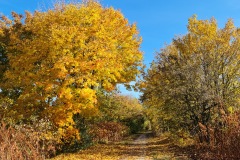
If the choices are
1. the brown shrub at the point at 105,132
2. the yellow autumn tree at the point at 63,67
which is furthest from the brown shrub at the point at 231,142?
the brown shrub at the point at 105,132

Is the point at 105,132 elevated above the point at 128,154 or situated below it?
above

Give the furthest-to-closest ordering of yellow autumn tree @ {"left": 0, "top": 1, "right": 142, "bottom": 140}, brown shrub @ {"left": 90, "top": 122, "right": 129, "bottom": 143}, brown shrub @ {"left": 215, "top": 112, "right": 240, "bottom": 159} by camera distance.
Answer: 1. brown shrub @ {"left": 90, "top": 122, "right": 129, "bottom": 143}
2. yellow autumn tree @ {"left": 0, "top": 1, "right": 142, "bottom": 140}
3. brown shrub @ {"left": 215, "top": 112, "right": 240, "bottom": 159}

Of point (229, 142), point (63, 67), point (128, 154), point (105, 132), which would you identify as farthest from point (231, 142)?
point (105, 132)

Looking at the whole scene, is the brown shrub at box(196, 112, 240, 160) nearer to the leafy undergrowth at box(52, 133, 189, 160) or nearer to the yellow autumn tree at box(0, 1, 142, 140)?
the leafy undergrowth at box(52, 133, 189, 160)

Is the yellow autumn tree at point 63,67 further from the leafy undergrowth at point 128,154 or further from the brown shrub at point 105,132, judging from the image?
the brown shrub at point 105,132

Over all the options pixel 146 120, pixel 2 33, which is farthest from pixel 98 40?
pixel 146 120

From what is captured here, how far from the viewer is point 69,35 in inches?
758

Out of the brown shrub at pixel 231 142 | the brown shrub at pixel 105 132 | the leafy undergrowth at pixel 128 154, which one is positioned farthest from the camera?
the brown shrub at pixel 105 132

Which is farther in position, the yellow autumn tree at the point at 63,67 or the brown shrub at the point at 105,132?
the brown shrub at the point at 105,132

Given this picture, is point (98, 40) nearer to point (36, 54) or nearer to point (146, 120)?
point (36, 54)

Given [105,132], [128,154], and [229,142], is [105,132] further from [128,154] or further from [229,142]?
[229,142]

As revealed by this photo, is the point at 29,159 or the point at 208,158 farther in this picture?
the point at 29,159

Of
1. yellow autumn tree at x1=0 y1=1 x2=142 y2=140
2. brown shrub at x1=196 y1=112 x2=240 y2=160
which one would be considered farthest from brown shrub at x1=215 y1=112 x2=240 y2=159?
yellow autumn tree at x1=0 y1=1 x2=142 y2=140

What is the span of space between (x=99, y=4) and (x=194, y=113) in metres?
15.3
